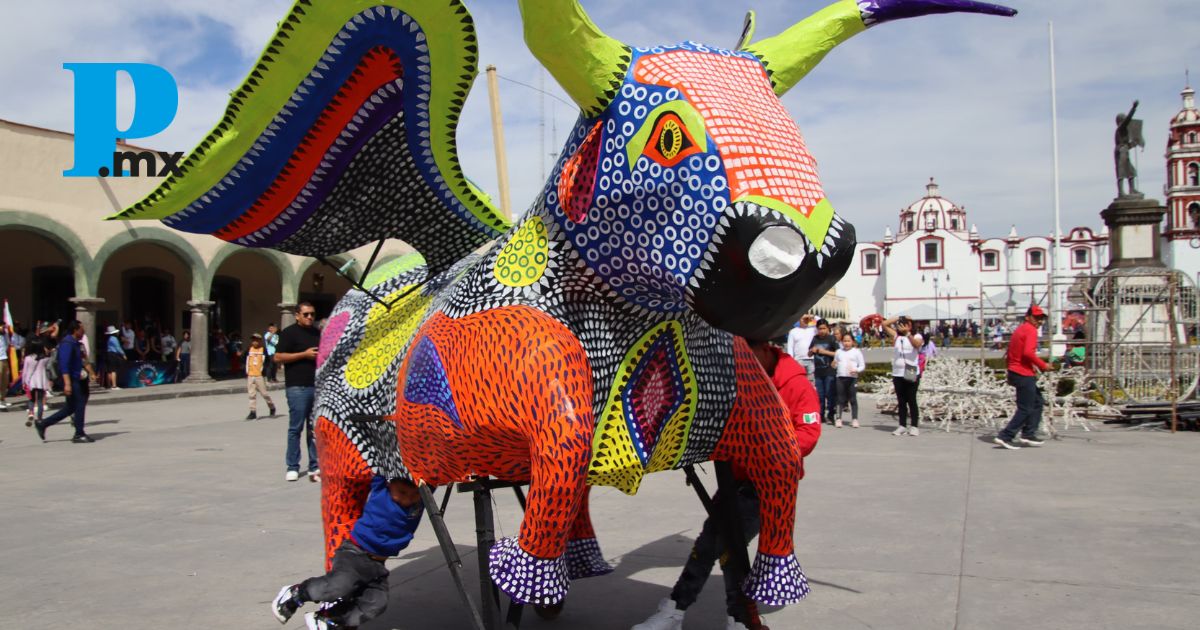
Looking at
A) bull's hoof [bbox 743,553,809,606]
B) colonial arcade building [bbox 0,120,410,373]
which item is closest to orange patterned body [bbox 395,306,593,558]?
bull's hoof [bbox 743,553,809,606]

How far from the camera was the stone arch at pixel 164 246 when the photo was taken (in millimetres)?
17797

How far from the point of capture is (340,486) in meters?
3.55

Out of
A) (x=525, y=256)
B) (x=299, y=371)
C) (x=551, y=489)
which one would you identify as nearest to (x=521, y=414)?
(x=551, y=489)

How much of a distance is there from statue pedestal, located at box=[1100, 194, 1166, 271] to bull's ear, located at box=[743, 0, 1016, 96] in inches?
630

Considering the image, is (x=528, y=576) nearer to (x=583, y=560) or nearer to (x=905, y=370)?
(x=583, y=560)

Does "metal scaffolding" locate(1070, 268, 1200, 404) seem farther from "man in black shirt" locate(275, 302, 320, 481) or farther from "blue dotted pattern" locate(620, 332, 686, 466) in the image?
"blue dotted pattern" locate(620, 332, 686, 466)

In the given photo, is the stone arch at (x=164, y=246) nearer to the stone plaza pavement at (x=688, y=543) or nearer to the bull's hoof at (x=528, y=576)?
the stone plaza pavement at (x=688, y=543)

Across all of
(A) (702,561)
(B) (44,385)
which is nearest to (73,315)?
(B) (44,385)

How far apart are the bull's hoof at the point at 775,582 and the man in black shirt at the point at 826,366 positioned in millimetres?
9558

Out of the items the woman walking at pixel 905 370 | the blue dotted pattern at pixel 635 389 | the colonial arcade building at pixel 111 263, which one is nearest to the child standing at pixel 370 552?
the blue dotted pattern at pixel 635 389

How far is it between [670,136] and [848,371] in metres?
10.5

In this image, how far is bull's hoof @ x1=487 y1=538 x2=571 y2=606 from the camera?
2.63 meters

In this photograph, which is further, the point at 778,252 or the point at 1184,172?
the point at 1184,172

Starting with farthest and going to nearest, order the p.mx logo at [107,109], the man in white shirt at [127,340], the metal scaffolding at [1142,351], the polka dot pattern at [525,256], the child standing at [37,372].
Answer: the man in white shirt at [127,340]
the p.mx logo at [107,109]
the metal scaffolding at [1142,351]
the child standing at [37,372]
the polka dot pattern at [525,256]
